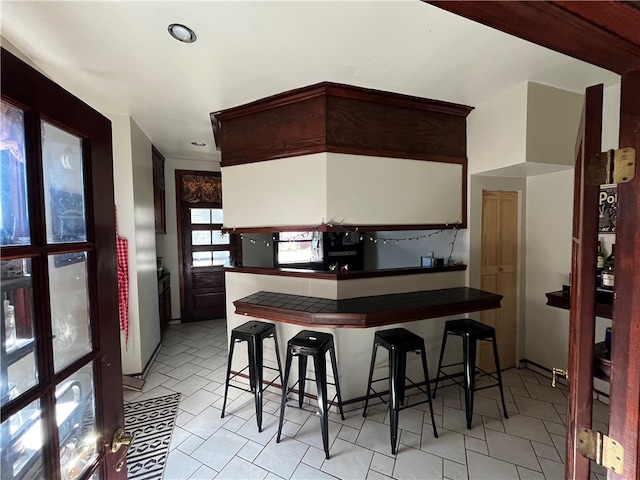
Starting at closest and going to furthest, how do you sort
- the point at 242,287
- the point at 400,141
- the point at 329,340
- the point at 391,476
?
1. the point at 391,476
2. the point at 329,340
3. the point at 400,141
4. the point at 242,287

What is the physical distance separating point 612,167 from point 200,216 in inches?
199

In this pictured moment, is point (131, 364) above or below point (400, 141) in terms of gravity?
below

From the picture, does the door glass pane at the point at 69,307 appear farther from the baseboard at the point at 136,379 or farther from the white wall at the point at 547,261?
the white wall at the point at 547,261

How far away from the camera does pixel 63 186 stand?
83 centimetres

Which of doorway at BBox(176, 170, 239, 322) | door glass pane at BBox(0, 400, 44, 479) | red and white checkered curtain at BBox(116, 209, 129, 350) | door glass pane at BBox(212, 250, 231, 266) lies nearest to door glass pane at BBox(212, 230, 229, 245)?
doorway at BBox(176, 170, 239, 322)

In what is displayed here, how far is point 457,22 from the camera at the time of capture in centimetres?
158

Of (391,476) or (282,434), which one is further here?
(282,434)

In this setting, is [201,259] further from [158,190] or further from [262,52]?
[262,52]

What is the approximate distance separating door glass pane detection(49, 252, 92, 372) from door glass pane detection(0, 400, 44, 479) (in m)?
0.11

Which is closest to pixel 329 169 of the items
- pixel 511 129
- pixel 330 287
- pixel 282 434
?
pixel 330 287

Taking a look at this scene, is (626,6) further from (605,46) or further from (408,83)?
(408,83)

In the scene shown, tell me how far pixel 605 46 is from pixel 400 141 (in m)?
1.99

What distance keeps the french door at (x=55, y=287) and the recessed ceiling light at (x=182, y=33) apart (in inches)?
36.7

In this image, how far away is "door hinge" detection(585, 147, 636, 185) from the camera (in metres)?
0.74
